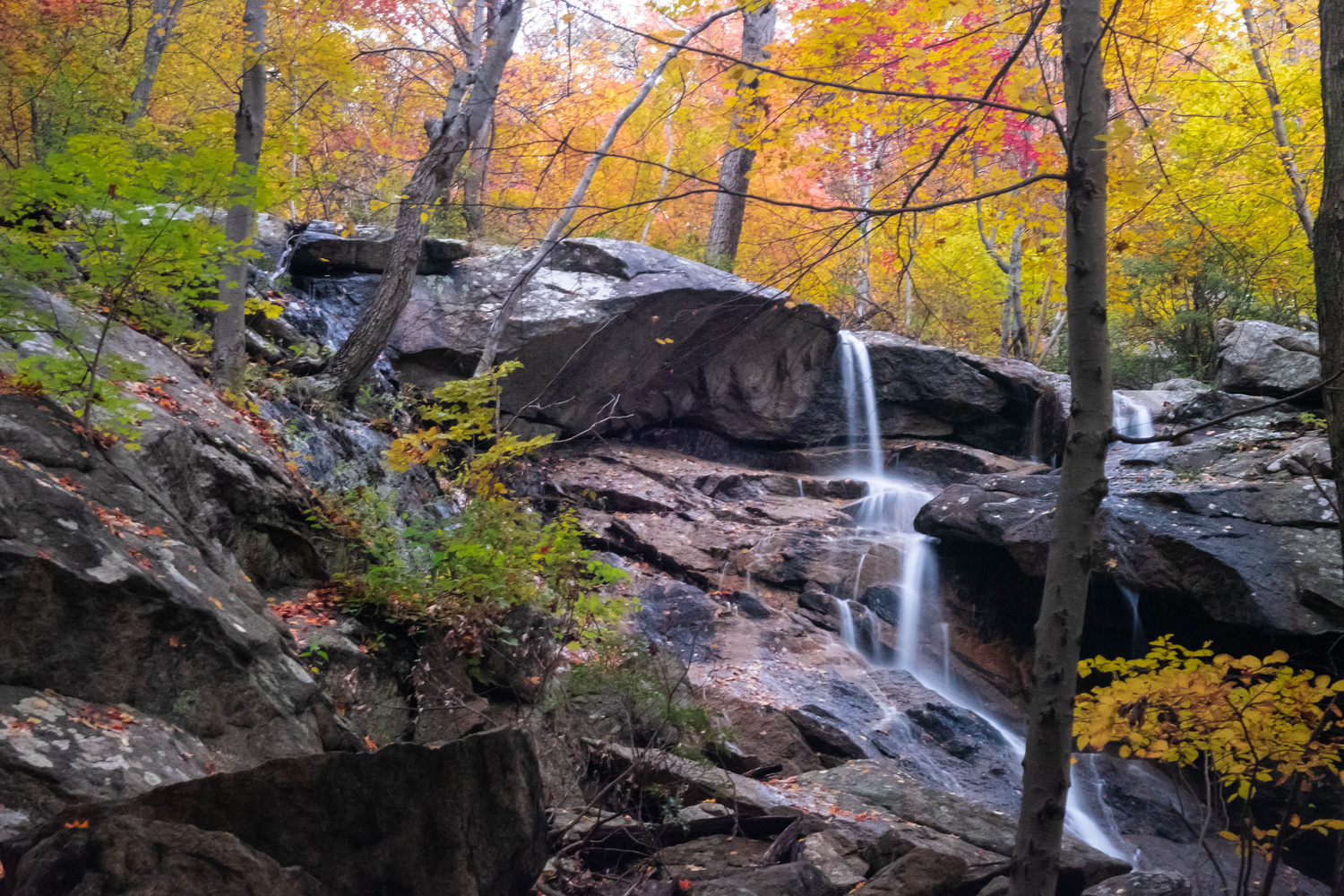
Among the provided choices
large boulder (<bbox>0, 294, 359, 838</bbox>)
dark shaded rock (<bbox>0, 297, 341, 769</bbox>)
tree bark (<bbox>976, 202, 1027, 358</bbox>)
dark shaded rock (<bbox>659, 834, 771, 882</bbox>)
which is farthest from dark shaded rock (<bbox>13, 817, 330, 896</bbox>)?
tree bark (<bbox>976, 202, 1027, 358</bbox>)

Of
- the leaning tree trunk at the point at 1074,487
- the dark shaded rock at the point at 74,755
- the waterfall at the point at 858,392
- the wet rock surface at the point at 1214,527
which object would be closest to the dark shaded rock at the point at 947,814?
the leaning tree trunk at the point at 1074,487

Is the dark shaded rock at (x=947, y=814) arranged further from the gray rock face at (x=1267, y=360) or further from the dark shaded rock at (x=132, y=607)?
the gray rock face at (x=1267, y=360)

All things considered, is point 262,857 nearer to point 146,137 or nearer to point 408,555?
point 408,555

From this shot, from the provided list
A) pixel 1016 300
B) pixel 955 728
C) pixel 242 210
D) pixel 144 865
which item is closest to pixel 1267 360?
pixel 955 728

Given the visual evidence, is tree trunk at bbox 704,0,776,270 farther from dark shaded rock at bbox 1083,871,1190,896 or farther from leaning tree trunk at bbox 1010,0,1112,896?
dark shaded rock at bbox 1083,871,1190,896

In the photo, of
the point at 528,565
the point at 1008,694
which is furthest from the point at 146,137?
the point at 1008,694

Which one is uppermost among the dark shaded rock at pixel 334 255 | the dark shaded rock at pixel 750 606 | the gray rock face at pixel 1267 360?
the dark shaded rock at pixel 334 255

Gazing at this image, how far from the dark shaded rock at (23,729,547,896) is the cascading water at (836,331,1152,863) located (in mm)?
6189

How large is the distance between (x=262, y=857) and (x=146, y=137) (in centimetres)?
1158

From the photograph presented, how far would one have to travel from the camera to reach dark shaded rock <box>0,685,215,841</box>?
2086 mm

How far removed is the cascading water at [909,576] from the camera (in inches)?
287

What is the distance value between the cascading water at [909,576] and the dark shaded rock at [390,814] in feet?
20.3

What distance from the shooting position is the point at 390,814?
2229 mm

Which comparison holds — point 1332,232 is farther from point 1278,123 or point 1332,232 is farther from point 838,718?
point 1278,123
